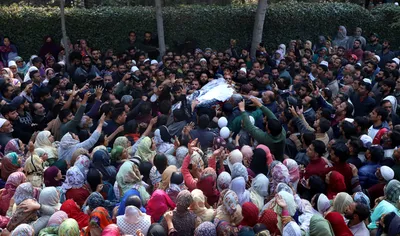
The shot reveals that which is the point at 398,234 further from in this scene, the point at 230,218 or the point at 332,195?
the point at 230,218

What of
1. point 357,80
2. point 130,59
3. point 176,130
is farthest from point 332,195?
point 130,59

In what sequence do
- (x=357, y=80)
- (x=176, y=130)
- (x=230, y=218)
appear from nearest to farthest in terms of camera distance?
1. (x=230, y=218)
2. (x=176, y=130)
3. (x=357, y=80)

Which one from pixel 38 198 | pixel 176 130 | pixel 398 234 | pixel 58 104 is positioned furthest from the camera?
pixel 58 104

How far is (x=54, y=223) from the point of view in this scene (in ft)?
19.8

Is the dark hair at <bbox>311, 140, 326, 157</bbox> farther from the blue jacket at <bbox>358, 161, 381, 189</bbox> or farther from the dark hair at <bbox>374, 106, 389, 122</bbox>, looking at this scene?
the dark hair at <bbox>374, 106, 389, 122</bbox>

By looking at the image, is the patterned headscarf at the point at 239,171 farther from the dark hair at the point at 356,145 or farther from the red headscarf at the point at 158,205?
the dark hair at the point at 356,145

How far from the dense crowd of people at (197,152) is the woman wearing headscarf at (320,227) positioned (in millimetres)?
12

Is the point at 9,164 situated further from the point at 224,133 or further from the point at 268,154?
the point at 268,154

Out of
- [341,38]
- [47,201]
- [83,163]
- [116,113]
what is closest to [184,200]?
[47,201]

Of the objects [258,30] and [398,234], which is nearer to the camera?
[398,234]

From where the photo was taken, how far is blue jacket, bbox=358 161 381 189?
24.3 feet

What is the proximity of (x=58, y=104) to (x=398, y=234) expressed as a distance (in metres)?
6.24

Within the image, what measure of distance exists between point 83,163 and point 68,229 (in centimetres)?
181

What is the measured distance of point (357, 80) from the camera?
11031 mm
